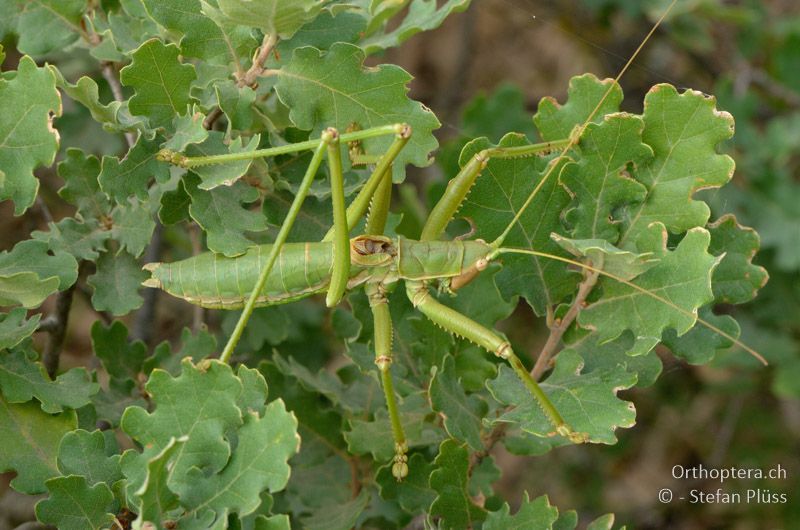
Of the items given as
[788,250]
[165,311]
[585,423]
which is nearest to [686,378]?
[788,250]

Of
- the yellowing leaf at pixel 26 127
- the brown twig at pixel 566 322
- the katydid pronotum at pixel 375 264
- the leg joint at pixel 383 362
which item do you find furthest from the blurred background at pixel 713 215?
the yellowing leaf at pixel 26 127

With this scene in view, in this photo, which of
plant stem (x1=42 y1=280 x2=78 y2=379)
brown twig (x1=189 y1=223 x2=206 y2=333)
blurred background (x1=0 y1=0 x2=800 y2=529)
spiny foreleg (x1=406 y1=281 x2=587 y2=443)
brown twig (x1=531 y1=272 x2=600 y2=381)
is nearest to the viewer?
spiny foreleg (x1=406 y1=281 x2=587 y2=443)

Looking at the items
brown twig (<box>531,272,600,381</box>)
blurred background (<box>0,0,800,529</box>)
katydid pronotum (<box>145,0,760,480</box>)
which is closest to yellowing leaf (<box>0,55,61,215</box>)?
katydid pronotum (<box>145,0,760,480</box>)

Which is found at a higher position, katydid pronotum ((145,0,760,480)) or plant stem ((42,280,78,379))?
katydid pronotum ((145,0,760,480))

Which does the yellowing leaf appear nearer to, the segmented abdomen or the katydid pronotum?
the katydid pronotum

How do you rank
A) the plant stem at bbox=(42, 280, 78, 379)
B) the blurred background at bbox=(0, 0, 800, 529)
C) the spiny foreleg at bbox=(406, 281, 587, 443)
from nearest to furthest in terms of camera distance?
the spiny foreleg at bbox=(406, 281, 587, 443) → the plant stem at bbox=(42, 280, 78, 379) → the blurred background at bbox=(0, 0, 800, 529)

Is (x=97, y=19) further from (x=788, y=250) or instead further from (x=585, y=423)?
(x=788, y=250)
